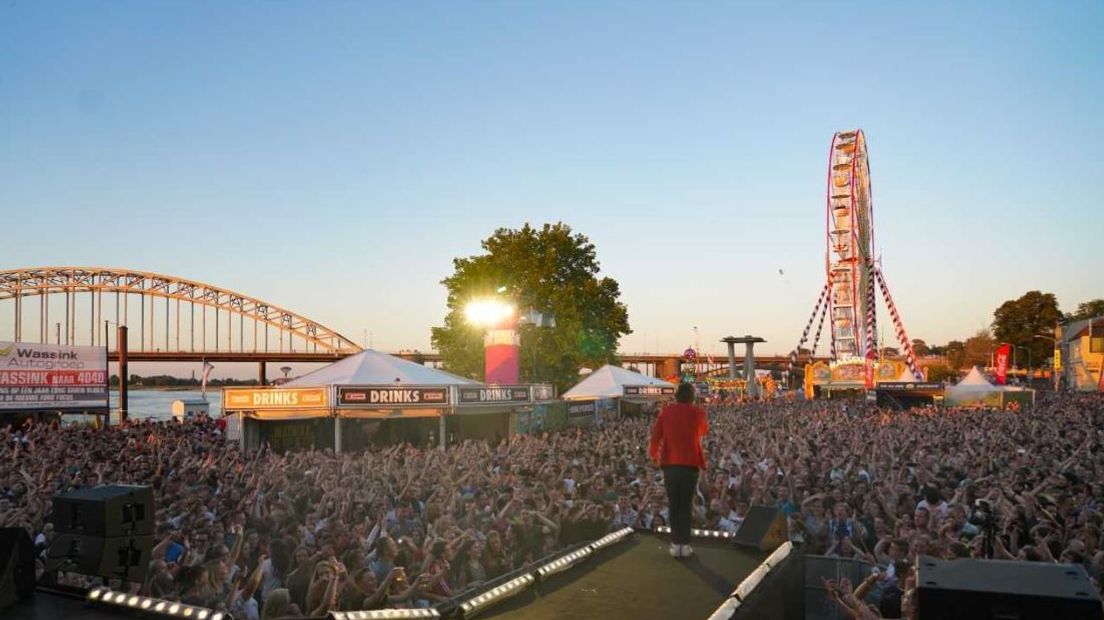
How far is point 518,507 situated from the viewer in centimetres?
907

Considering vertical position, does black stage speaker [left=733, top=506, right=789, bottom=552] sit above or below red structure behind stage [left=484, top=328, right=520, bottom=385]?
below

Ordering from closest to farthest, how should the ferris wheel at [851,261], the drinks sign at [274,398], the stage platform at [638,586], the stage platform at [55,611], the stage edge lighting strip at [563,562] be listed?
the stage platform at [55,611] < the stage platform at [638,586] < the stage edge lighting strip at [563,562] < the drinks sign at [274,398] < the ferris wheel at [851,261]

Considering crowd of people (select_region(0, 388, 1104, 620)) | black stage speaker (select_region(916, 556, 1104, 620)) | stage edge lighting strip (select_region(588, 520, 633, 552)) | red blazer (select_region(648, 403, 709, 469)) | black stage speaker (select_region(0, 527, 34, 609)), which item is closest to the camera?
black stage speaker (select_region(916, 556, 1104, 620))

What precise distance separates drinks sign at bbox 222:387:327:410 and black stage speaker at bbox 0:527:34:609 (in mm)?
12239

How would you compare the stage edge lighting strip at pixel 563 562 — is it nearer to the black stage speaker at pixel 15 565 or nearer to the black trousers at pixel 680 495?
the black trousers at pixel 680 495

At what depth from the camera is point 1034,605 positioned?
248 centimetres

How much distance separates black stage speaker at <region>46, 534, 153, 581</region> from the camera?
452cm

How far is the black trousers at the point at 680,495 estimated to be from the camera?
21.9ft

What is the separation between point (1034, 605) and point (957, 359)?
14270cm

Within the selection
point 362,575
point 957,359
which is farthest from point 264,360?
point 957,359

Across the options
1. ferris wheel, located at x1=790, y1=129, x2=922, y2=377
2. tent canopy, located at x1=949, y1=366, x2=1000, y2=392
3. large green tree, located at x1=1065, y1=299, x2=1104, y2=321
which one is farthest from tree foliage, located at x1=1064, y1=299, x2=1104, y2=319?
tent canopy, located at x1=949, y1=366, x2=1000, y2=392

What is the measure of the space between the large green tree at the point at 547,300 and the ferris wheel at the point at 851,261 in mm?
25712

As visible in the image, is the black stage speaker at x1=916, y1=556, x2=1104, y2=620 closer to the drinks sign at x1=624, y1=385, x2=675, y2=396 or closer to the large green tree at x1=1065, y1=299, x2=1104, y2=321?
the drinks sign at x1=624, y1=385, x2=675, y2=396

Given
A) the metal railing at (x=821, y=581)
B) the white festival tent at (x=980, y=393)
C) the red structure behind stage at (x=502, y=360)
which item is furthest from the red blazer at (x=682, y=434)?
the white festival tent at (x=980, y=393)
